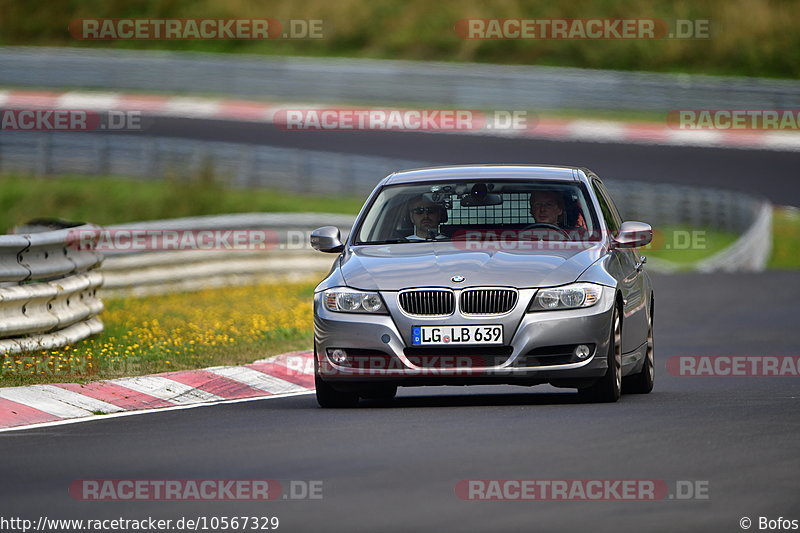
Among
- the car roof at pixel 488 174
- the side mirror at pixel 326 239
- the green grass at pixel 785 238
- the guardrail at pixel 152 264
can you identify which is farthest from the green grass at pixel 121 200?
the side mirror at pixel 326 239

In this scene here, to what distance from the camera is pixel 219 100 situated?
139 ft

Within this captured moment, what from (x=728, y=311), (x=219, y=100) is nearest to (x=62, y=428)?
(x=728, y=311)

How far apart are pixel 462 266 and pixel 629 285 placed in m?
1.43

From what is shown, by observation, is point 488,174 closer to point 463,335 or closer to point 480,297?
point 480,297

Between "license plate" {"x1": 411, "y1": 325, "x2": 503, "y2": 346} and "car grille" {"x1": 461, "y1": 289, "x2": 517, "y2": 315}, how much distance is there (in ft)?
0.35

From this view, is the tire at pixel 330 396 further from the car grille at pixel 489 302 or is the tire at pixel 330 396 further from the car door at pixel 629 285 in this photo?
the car door at pixel 629 285

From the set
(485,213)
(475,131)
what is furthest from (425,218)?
(475,131)

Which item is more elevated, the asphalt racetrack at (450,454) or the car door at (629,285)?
the car door at (629,285)

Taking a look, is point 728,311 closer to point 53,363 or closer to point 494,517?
point 53,363

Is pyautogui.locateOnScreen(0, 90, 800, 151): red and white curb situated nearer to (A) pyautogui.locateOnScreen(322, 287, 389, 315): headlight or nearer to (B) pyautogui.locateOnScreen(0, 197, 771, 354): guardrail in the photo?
(B) pyautogui.locateOnScreen(0, 197, 771, 354): guardrail

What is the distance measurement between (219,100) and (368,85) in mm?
3729

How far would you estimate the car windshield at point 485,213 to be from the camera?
11617 millimetres

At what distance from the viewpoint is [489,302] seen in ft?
35.0

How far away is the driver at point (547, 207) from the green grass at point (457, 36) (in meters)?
33.7
